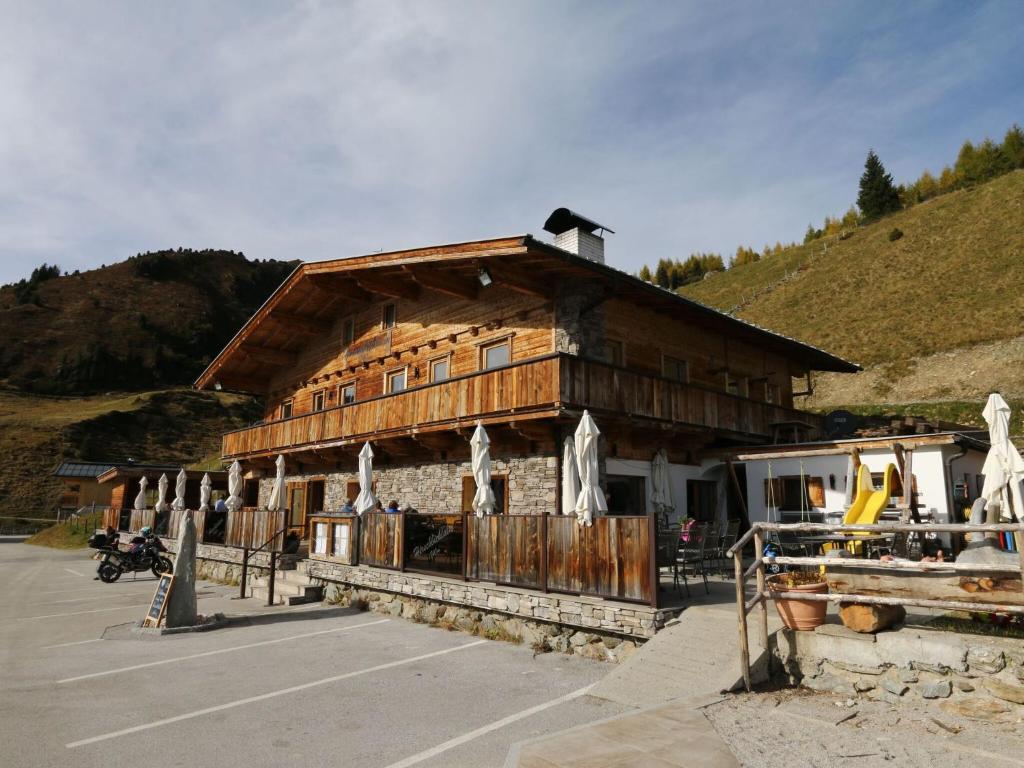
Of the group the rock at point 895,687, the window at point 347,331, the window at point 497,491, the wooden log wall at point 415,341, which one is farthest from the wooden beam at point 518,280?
the rock at point 895,687

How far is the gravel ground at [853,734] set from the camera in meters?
5.05

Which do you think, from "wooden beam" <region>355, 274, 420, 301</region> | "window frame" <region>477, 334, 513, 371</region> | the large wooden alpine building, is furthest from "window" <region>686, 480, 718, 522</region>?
"wooden beam" <region>355, 274, 420, 301</region>

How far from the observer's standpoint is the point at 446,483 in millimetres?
16406

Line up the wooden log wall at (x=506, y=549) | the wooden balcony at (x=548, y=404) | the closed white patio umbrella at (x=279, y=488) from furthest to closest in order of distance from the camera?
the closed white patio umbrella at (x=279, y=488), the wooden balcony at (x=548, y=404), the wooden log wall at (x=506, y=549)

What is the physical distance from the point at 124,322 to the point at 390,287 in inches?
3276

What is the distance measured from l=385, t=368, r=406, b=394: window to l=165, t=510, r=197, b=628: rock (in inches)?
302

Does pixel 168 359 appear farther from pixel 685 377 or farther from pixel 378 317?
pixel 685 377

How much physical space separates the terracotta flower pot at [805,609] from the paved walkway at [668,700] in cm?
40

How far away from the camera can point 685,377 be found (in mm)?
17000

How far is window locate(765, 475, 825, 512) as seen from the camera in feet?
50.0

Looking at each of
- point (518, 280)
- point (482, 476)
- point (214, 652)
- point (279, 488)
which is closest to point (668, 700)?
point (482, 476)

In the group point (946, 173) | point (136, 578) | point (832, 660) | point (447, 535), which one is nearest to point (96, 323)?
point (136, 578)

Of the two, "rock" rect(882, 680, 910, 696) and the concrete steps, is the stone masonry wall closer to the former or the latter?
the concrete steps

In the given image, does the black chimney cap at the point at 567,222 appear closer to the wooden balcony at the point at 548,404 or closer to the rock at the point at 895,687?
the wooden balcony at the point at 548,404
